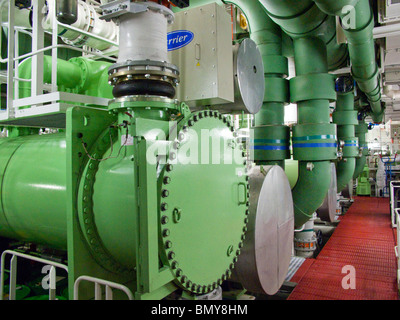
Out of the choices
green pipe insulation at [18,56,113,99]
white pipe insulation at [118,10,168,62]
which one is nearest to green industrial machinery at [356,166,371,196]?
green pipe insulation at [18,56,113,99]

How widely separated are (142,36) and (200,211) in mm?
894

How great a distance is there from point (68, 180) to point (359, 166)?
957 centimetres

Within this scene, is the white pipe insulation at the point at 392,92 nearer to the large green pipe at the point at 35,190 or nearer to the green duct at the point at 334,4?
the green duct at the point at 334,4

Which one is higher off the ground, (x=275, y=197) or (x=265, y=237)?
(x=275, y=197)

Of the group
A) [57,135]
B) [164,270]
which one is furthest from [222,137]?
[57,135]

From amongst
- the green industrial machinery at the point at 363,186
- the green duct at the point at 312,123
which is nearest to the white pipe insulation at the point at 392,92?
the green industrial machinery at the point at 363,186

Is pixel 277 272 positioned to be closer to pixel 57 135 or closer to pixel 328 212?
pixel 57 135

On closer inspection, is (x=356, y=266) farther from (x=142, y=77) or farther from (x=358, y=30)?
(x=142, y=77)

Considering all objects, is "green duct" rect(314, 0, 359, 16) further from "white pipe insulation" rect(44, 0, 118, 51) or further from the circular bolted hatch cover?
"white pipe insulation" rect(44, 0, 118, 51)

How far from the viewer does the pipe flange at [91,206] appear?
161 centimetres

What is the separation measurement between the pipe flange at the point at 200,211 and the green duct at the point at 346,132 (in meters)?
5.45

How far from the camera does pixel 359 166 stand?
9.55 m

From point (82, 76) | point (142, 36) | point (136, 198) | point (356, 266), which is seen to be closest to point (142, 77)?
point (142, 36)

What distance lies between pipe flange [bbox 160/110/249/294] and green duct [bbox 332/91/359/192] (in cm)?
545
